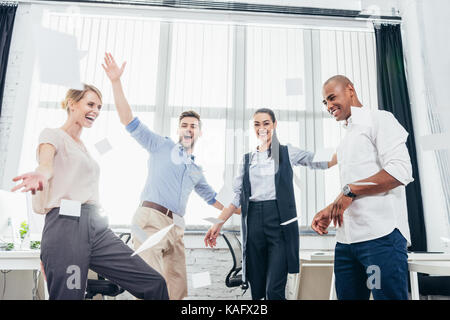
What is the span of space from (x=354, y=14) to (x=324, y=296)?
165 cm

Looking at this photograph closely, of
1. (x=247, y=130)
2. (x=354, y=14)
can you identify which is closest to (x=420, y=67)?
(x=354, y=14)

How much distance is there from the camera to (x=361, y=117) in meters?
1.15

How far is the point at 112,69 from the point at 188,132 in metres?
0.40

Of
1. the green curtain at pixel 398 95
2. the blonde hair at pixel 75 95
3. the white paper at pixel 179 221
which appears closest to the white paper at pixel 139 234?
the white paper at pixel 179 221

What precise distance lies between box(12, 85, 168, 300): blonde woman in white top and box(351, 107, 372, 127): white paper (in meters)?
0.87

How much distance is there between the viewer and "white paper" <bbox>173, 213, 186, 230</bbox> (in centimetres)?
118

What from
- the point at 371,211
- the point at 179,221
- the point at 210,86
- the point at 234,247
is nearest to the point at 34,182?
the point at 179,221

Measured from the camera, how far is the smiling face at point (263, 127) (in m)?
1.31

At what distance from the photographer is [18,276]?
2188mm

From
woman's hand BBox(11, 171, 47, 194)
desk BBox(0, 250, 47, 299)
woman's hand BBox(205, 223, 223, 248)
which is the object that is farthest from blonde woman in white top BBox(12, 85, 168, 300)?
desk BBox(0, 250, 47, 299)

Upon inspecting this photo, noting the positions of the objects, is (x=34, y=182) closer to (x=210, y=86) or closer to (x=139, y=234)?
(x=139, y=234)

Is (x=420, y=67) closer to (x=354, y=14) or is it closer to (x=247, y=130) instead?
(x=354, y=14)

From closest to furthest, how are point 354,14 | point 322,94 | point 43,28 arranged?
1. point 43,28
2. point 322,94
3. point 354,14

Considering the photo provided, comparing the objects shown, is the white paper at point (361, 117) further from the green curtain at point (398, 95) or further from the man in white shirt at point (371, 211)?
the green curtain at point (398, 95)
